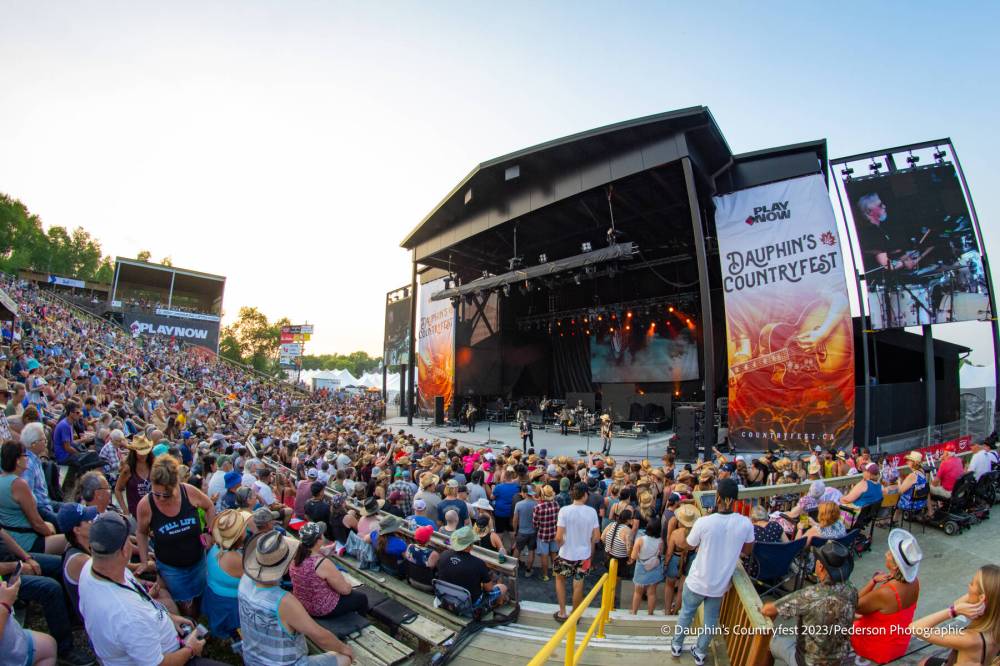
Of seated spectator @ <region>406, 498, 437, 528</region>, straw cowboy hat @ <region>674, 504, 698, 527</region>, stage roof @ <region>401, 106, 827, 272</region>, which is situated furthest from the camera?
stage roof @ <region>401, 106, 827, 272</region>

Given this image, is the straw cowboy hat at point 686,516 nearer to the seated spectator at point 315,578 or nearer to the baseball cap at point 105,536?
the seated spectator at point 315,578

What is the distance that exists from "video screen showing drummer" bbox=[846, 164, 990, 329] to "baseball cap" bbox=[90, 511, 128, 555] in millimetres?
17854

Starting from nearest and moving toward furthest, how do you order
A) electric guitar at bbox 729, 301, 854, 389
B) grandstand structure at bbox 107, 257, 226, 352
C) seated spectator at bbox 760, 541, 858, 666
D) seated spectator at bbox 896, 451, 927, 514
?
seated spectator at bbox 760, 541, 858, 666 → seated spectator at bbox 896, 451, 927, 514 → electric guitar at bbox 729, 301, 854, 389 → grandstand structure at bbox 107, 257, 226, 352

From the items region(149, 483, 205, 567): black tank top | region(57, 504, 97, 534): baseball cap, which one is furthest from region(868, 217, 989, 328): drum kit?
region(57, 504, 97, 534): baseball cap

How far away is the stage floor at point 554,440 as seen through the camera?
1523 cm

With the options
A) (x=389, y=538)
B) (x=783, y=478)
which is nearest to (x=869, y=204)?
(x=783, y=478)

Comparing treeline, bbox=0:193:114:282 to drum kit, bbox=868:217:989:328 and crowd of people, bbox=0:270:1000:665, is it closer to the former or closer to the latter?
crowd of people, bbox=0:270:1000:665

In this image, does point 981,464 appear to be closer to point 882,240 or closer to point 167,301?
point 882,240

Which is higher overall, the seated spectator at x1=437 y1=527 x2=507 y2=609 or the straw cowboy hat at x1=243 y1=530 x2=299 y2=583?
the straw cowboy hat at x1=243 y1=530 x2=299 y2=583

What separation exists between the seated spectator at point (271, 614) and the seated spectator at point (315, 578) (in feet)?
1.57

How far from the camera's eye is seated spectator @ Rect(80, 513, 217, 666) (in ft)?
6.55

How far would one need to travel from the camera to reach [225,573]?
A: 3086 millimetres

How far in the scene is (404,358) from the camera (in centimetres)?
2758

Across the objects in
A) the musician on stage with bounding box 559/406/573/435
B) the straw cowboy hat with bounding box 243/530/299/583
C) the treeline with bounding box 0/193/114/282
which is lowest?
the musician on stage with bounding box 559/406/573/435
